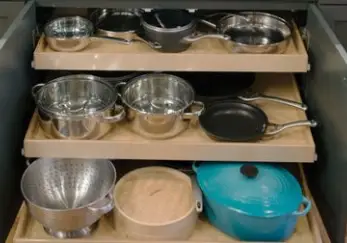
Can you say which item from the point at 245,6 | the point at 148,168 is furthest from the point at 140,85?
the point at 245,6

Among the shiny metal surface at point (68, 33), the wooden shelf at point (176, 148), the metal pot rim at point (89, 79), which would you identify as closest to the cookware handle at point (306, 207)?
the wooden shelf at point (176, 148)

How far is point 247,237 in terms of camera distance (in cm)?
161

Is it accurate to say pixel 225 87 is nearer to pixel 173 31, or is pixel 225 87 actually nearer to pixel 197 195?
pixel 173 31

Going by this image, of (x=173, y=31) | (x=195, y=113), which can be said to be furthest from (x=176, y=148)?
(x=173, y=31)

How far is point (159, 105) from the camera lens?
181 cm

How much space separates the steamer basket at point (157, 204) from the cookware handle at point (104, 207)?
36 millimetres

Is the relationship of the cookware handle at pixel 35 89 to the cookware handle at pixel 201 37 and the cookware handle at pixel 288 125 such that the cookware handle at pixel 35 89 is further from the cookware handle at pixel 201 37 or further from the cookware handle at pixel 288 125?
the cookware handle at pixel 288 125

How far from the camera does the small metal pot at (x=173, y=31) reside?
172 cm

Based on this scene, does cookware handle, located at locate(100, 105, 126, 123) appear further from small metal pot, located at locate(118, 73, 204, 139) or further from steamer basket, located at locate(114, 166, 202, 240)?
steamer basket, located at locate(114, 166, 202, 240)

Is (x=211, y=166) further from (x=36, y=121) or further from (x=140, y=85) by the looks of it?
(x=36, y=121)

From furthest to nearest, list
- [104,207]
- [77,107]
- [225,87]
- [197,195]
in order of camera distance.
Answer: [225,87], [77,107], [197,195], [104,207]

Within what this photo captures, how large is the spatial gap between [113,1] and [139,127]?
14.9 inches

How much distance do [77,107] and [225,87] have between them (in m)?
0.47

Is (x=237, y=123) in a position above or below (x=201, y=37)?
below
